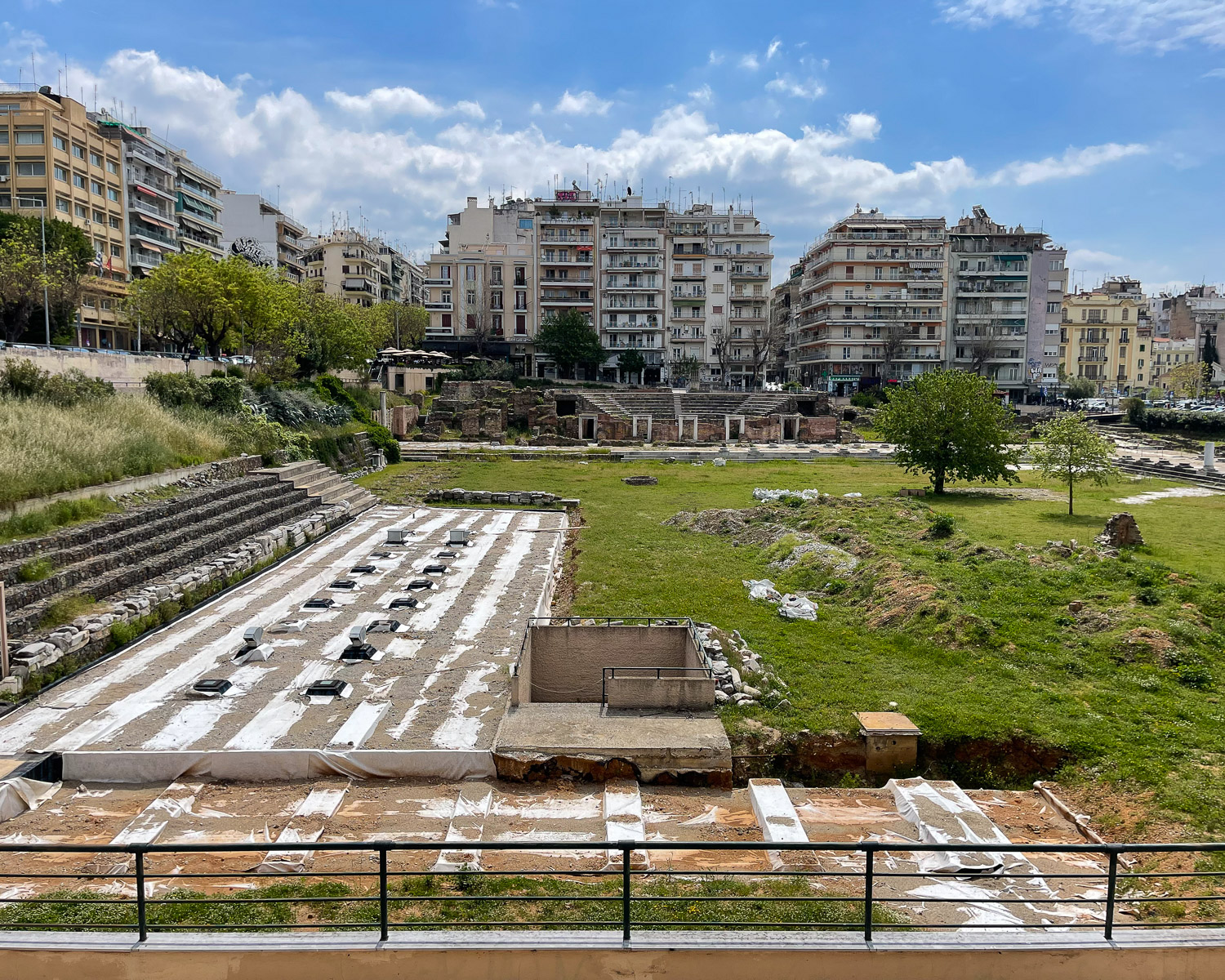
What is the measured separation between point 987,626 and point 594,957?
11331 millimetres

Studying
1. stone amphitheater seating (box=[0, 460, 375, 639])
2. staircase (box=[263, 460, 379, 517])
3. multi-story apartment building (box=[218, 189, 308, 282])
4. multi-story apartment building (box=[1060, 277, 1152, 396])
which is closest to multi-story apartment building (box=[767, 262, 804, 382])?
multi-story apartment building (box=[1060, 277, 1152, 396])

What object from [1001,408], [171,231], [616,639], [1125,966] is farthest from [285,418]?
[171,231]

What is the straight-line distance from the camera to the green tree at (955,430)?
32.3m

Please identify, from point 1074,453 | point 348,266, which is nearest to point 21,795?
point 1074,453

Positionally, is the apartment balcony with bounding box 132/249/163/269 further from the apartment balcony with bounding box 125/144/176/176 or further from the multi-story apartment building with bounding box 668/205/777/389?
the multi-story apartment building with bounding box 668/205/777/389

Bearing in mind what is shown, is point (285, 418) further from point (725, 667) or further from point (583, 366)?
point (583, 366)

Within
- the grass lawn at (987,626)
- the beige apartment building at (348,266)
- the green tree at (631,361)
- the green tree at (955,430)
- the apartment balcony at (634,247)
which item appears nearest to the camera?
the grass lawn at (987,626)

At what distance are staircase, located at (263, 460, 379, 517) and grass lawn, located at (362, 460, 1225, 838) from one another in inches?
351

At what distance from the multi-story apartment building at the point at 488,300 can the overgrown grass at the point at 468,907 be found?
73.4 meters

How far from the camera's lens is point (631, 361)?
77.5 meters

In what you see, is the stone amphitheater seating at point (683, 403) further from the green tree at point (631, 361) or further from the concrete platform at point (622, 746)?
the concrete platform at point (622, 746)

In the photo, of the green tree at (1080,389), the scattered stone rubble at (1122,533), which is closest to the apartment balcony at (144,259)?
the scattered stone rubble at (1122,533)

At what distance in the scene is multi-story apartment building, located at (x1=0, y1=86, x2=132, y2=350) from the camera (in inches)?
2080

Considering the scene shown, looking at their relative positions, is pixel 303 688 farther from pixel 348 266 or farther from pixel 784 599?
pixel 348 266
